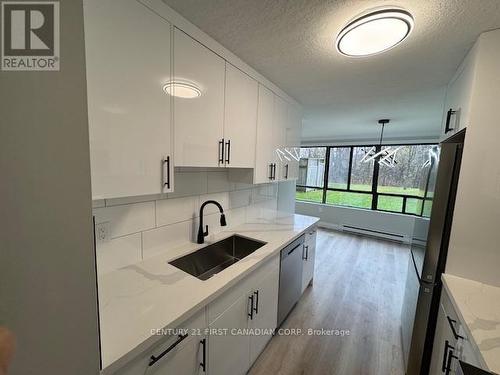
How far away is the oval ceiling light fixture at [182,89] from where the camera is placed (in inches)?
43.6

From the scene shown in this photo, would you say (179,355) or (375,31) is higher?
(375,31)

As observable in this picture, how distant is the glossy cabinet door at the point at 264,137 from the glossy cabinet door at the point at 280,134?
81 millimetres

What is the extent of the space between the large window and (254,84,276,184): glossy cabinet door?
120 inches

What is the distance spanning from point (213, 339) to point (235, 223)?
116cm

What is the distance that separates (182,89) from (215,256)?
4.32ft

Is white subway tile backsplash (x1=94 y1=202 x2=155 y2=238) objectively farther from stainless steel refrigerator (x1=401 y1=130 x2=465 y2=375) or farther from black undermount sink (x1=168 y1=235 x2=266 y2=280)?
stainless steel refrigerator (x1=401 y1=130 x2=465 y2=375)

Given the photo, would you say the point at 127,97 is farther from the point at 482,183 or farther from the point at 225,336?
the point at 482,183

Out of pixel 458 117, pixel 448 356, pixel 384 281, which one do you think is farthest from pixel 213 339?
pixel 384 281

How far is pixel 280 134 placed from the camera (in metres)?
2.25

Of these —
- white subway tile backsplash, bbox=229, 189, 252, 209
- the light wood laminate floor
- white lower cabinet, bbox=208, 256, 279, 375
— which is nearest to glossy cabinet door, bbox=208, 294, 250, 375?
white lower cabinet, bbox=208, 256, 279, 375

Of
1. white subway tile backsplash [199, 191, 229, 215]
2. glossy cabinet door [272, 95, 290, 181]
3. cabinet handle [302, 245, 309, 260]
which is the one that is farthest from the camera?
cabinet handle [302, 245, 309, 260]

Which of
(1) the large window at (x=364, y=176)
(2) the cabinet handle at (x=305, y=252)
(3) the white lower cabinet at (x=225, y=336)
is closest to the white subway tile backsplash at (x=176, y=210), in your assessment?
(3) the white lower cabinet at (x=225, y=336)

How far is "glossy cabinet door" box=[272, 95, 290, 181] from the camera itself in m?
2.14

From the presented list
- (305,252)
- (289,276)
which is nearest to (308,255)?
(305,252)
